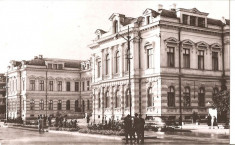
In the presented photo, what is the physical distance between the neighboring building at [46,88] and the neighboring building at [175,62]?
24.1m

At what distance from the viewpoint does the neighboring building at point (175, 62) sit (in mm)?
33463

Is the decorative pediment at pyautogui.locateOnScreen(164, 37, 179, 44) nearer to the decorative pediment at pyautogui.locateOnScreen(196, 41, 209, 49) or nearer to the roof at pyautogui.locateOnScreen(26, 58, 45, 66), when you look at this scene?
the decorative pediment at pyautogui.locateOnScreen(196, 41, 209, 49)

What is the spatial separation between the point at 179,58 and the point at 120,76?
18.9 feet

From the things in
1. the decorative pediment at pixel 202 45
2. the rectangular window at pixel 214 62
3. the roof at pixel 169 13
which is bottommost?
the rectangular window at pixel 214 62

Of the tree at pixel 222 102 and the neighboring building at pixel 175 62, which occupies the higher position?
the neighboring building at pixel 175 62

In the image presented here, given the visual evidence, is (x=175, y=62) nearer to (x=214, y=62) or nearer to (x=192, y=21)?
(x=214, y=62)

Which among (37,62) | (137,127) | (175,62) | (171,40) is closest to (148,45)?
(171,40)

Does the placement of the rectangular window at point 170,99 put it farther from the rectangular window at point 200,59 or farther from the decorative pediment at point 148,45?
the decorative pediment at point 148,45

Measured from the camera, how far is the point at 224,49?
108 feet

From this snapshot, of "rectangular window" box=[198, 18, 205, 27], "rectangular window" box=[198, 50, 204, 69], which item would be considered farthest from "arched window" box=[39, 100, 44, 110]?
"rectangular window" box=[198, 18, 205, 27]

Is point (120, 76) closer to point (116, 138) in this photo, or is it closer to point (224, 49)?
point (224, 49)

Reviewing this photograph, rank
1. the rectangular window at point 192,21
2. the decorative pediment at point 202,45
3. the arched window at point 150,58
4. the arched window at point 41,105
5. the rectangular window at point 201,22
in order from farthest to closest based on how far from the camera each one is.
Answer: the arched window at point 41,105
the arched window at point 150,58
the decorative pediment at point 202,45
the rectangular window at point 192,21
the rectangular window at point 201,22

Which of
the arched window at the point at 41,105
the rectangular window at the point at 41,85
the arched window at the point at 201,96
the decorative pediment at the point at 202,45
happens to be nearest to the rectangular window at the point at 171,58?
the decorative pediment at the point at 202,45

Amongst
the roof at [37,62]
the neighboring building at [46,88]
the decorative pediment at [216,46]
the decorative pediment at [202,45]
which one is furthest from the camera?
the roof at [37,62]
